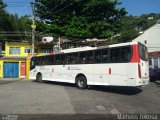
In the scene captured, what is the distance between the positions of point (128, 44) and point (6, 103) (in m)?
7.72

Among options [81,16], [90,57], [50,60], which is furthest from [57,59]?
[81,16]

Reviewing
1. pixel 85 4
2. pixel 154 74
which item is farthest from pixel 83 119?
pixel 85 4

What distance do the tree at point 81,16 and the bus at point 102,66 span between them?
1526 cm

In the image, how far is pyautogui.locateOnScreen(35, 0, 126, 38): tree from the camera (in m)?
37.5

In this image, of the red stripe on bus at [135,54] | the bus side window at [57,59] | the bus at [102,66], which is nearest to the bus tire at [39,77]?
the bus at [102,66]

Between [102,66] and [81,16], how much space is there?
22.7 metres

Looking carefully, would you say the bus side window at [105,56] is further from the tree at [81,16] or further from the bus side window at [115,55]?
the tree at [81,16]

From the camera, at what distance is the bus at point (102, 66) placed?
49.3ft

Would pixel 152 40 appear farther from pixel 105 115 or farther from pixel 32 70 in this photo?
pixel 105 115

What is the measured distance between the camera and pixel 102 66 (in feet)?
55.6

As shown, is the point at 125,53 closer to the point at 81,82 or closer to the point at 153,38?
the point at 81,82

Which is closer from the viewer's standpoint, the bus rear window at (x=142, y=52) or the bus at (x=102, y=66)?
the bus at (x=102, y=66)

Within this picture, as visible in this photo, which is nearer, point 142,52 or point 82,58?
point 142,52

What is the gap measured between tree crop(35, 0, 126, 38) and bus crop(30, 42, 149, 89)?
50.1 ft
